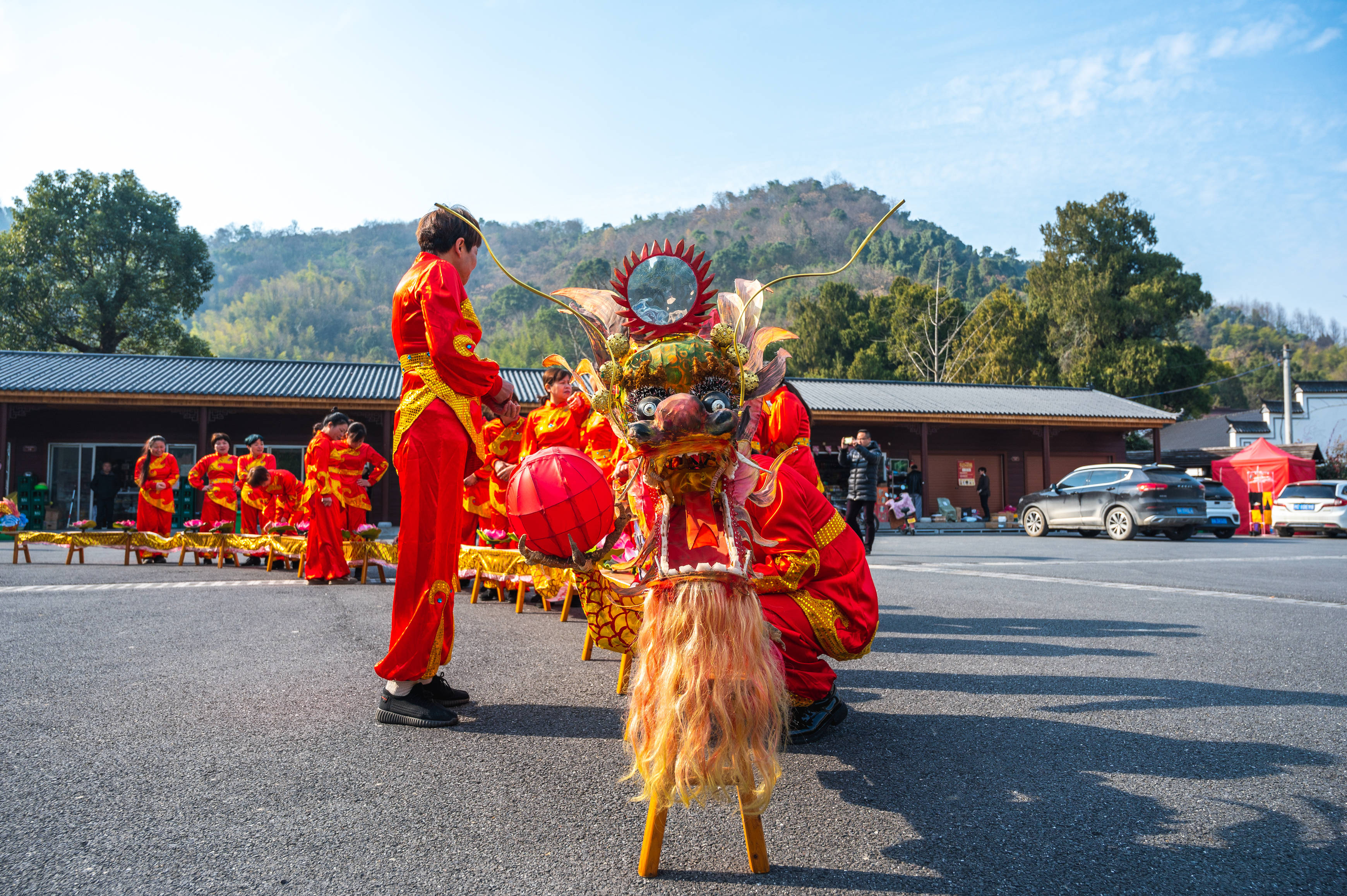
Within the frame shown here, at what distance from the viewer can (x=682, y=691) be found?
1951mm

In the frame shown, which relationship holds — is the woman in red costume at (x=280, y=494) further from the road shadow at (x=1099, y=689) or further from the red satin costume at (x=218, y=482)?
the road shadow at (x=1099, y=689)

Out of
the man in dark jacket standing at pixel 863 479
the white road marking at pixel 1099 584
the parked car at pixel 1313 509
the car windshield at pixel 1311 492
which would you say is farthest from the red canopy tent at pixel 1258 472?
the man in dark jacket standing at pixel 863 479

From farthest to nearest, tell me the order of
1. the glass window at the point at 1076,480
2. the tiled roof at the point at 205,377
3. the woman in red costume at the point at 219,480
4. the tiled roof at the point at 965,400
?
1. the tiled roof at the point at 965,400
2. the tiled roof at the point at 205,377
3. the glass window at the point at 1076,480
4. the woman in red costume at the point at 219,480

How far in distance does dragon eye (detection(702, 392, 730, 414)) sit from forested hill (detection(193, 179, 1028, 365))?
158 feet

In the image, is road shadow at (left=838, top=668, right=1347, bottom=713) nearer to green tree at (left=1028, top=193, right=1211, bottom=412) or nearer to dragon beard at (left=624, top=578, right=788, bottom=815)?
dragon beard at (left=624, top=578, right=788, bottom=815)

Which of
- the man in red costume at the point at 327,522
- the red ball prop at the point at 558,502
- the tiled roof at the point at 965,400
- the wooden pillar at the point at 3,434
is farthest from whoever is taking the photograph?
the tiled roof at the point at 965,400

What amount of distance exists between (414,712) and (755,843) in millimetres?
1673

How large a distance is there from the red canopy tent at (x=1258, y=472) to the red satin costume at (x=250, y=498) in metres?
23.3

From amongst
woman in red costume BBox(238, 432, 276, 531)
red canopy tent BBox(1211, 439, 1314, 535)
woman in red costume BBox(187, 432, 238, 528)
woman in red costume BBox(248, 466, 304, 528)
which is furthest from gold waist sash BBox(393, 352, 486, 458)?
red canopy tent BBox(1211, 439, 1314, 535)

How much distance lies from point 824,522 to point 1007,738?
108cm

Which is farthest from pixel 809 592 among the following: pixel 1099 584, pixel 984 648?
pixel 1099 584

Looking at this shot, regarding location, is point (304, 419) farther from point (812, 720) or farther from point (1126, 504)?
point (812, 720)

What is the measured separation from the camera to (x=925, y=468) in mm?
23703

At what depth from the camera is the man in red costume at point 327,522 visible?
831 cm
